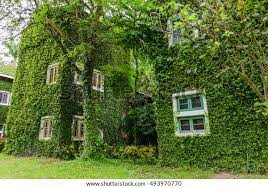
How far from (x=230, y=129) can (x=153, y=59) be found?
4.61 m

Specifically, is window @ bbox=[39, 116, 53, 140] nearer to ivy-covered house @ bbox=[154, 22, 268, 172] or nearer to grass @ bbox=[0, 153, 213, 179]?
grass @ bbox=[0, 153, 213, 179]

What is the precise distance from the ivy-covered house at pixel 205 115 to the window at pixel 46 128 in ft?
25.4

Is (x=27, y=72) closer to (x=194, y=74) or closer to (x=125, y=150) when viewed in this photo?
(x=125, y=150)

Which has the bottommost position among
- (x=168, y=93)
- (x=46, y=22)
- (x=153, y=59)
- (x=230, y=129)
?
(x=230, y=129)

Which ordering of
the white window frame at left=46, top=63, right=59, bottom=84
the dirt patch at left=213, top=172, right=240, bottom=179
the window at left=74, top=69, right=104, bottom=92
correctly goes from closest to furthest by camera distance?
1. the dirt patch at left=213, top=172, right=240, bottom=179
2. the white window frame at left=46, top=63, right=59, bottom=84
3. the window at left=74, top=69, right=104, bottom=92

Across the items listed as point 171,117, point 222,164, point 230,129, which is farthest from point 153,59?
point 222,164

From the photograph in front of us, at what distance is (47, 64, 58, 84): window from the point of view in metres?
15.8

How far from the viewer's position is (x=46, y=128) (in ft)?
50.7

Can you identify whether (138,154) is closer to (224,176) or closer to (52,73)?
(224,176)

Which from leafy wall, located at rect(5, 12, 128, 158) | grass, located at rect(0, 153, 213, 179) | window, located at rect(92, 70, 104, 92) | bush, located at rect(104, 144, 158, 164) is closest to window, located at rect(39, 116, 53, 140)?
leafy wall, located at rect(5, 12, 128, 158)

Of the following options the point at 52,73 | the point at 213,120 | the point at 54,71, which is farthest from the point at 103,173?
the point at 52,73

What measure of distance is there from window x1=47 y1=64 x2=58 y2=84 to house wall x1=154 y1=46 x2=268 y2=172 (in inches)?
302

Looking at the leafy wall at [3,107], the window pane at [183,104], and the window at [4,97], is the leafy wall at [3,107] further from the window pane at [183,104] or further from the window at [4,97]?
the window pane at [183,104]

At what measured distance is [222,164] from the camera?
892cm
